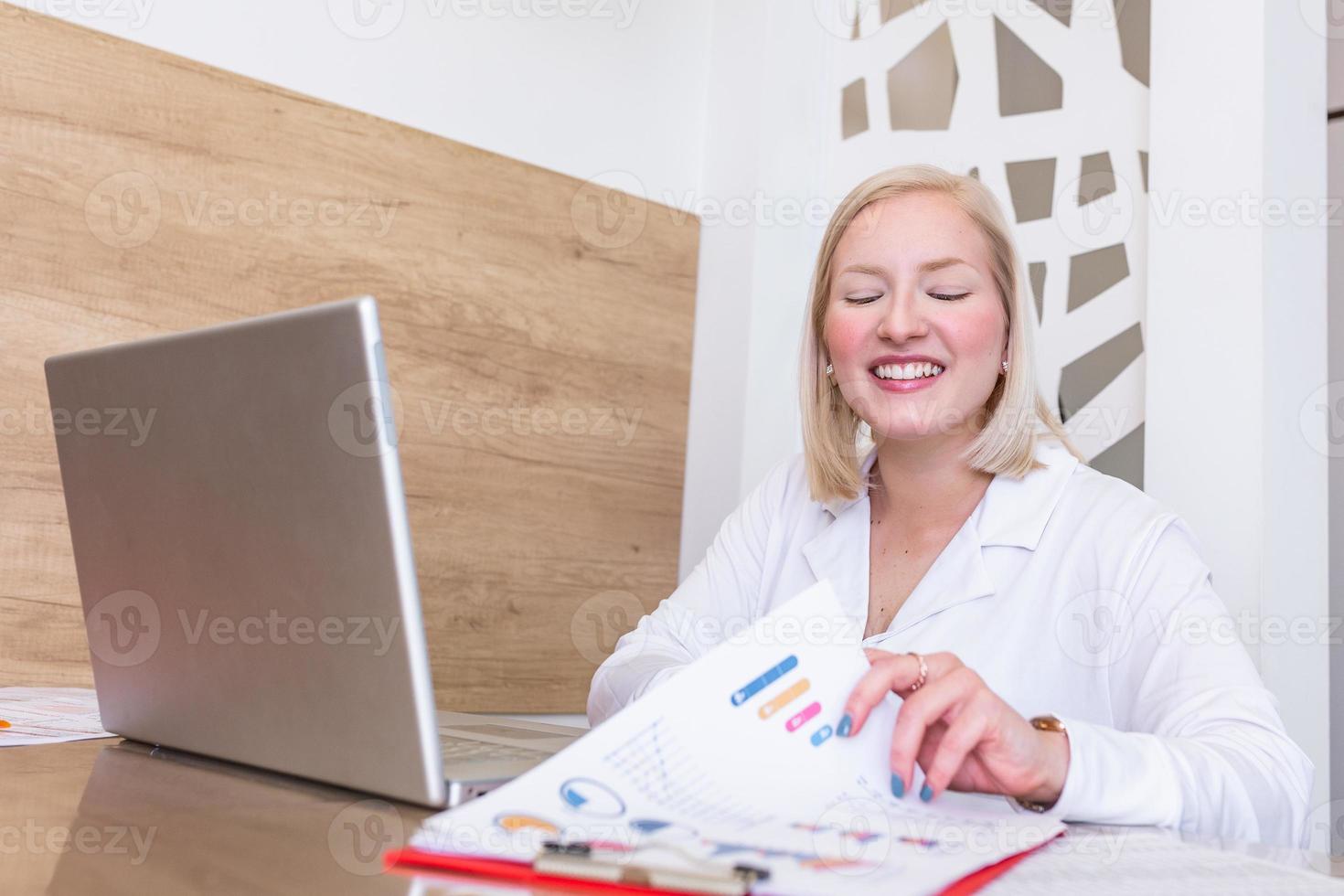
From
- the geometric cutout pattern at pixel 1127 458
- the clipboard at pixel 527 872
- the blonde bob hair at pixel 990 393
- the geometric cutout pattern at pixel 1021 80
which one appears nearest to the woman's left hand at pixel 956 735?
the clipboard at pixel 527 872

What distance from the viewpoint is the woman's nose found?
4.49 ft

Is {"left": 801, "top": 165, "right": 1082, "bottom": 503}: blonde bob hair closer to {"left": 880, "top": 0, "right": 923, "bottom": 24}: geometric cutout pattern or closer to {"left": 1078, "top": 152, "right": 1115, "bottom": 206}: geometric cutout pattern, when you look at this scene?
{"left": 1078, "top": 152, "right": 1115, "bottom": 206}: geometric cutout pattern

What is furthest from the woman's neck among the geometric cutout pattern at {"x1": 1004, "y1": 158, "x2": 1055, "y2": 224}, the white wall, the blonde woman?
the geometric cutout pattern at {"x1": 1004, "y1": 158, "x2": 1055, "y2": 224}

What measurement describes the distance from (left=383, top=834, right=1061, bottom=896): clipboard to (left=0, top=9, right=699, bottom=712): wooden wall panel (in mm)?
1362

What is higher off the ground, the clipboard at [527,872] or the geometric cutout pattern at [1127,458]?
the geometric cutout pattern at [1127,458]

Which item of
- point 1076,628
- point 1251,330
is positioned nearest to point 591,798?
point 1076,628

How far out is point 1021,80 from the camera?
82.4 inches

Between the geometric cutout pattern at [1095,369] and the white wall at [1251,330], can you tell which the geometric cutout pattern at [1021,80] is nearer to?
the white wall at [1251,330]

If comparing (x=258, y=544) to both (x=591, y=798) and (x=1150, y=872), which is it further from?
(x=1150, y=872)

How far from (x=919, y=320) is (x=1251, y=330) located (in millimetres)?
535

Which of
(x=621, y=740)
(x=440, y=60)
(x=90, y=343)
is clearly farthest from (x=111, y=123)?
(x=621, y=740)

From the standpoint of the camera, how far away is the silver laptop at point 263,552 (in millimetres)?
674

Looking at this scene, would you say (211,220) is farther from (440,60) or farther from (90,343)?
(440,60)

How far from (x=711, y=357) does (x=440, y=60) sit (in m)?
0.77
